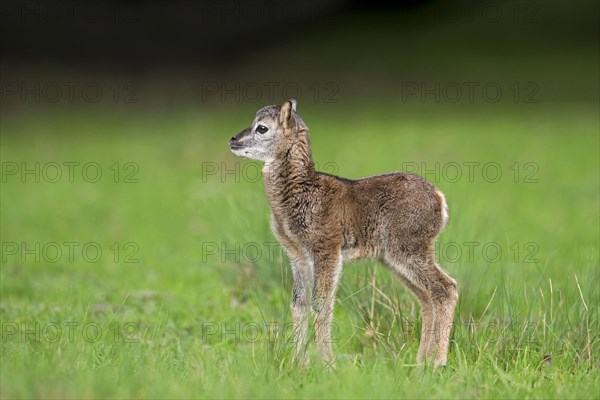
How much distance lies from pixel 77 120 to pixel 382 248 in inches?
848

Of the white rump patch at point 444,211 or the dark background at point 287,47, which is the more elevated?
the dark background at point 287,47

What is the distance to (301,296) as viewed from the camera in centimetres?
725

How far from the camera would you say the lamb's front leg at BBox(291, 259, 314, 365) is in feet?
22.5

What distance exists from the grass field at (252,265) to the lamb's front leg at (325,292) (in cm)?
12

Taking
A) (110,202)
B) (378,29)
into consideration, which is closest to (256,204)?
(110,202)

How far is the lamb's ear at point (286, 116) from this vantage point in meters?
7.20

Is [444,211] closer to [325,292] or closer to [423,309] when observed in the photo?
[423,309]

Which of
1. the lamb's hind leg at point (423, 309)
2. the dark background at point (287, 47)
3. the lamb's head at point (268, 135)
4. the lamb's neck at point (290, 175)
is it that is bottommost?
the lamb's hind leg at point (423, 309)

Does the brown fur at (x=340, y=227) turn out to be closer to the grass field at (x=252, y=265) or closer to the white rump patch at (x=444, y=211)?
the white rump patch at (x=444, y=211)

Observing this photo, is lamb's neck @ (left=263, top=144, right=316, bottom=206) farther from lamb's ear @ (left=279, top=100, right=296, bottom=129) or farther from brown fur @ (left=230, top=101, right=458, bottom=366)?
lamb's ear @ (left=279, top=100, right=296, bottom=129)

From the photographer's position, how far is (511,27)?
3788 cm

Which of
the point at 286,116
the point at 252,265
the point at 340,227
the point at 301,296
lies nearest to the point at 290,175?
the point at 286,116

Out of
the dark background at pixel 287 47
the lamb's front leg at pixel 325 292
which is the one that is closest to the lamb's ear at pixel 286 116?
the lamb's front leg at pixel 325 292

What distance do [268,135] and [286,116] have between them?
0.21 metres
